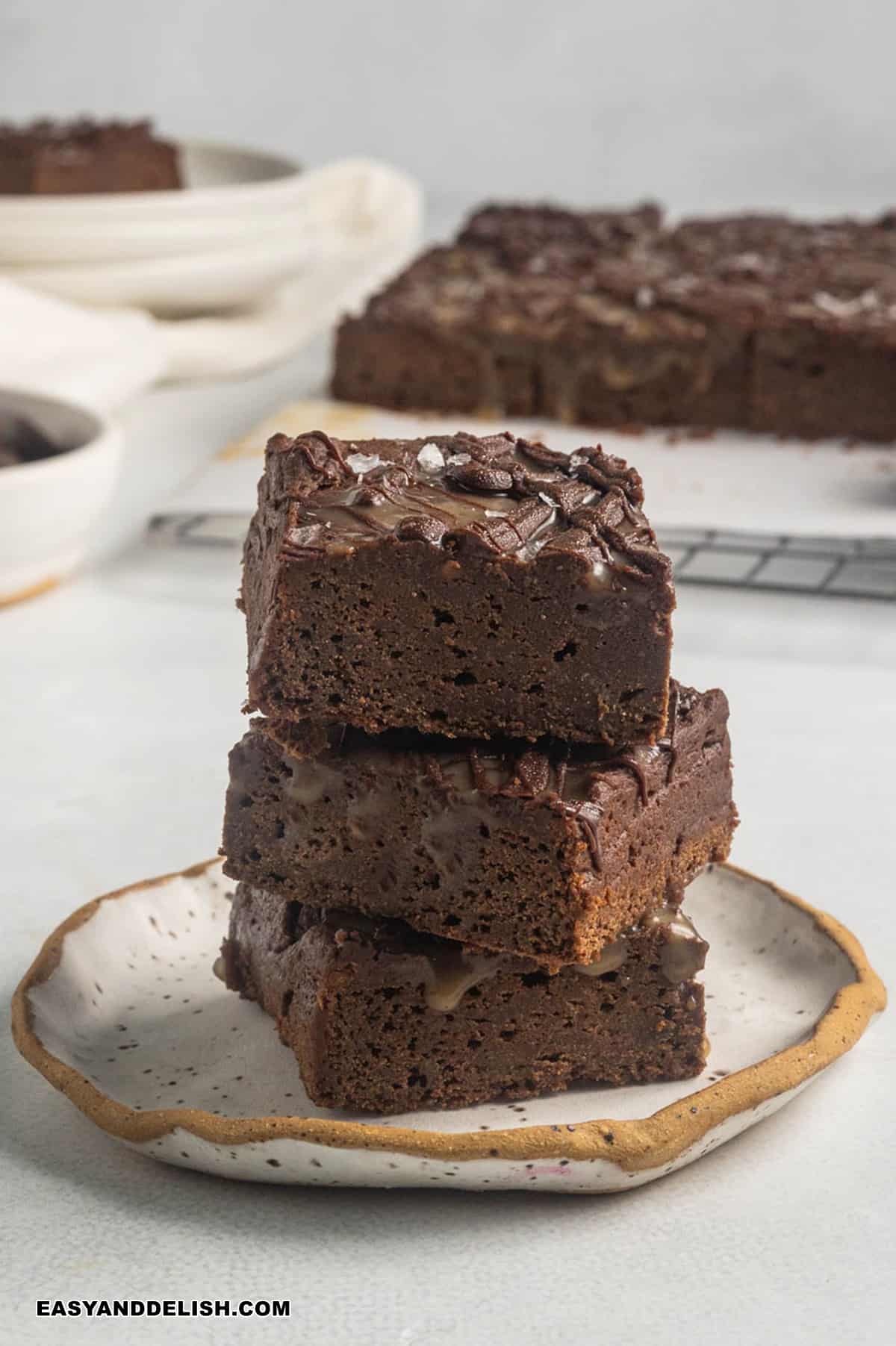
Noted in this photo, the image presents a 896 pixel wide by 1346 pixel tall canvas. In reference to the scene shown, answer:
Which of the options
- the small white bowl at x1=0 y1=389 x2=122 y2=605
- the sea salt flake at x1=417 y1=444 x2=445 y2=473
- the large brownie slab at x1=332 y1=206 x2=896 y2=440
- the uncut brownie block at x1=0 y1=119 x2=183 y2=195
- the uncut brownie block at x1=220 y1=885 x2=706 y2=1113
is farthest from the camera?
the uncut brownie block at x1=0 y1=119 x2=183 y2=195

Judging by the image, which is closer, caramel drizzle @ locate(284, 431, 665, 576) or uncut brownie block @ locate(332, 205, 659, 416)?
caramel drizzle @ locate(284, 431, 665, 576)

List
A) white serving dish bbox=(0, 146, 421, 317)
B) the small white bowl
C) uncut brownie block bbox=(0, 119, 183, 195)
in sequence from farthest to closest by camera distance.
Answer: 1. uncut brownie block bbox=(0, 119, 183, 195)
2. white serving dish bbox=(0, 146, 421, 317)
3. the small white bowl

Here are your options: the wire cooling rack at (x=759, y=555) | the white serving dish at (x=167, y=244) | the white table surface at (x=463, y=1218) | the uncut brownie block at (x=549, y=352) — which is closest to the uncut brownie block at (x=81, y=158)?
the white serving dish at (x=167, y=244)

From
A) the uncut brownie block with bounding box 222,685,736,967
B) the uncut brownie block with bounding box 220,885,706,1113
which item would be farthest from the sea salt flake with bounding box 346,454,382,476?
the uncut brownie block with bounding box 220,885,706,1113

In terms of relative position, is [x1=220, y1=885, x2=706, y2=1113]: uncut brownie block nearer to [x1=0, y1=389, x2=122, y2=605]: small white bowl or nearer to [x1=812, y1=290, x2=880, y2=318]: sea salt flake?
[x1=0, y1=389, x2=122, y2=605]: small white bowl

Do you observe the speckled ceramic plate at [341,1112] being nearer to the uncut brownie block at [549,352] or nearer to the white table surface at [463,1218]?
the white table surface at [463,1218]

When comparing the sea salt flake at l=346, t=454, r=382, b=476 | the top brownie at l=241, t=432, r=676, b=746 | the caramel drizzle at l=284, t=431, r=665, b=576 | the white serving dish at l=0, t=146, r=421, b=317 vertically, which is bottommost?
the white serving dish at l=0, t=146, r=421, b=317

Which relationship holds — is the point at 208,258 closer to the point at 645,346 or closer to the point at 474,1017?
the point at 645,346

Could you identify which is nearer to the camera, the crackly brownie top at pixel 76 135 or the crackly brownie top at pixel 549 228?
the crackly brownie top at pixel 549 228
